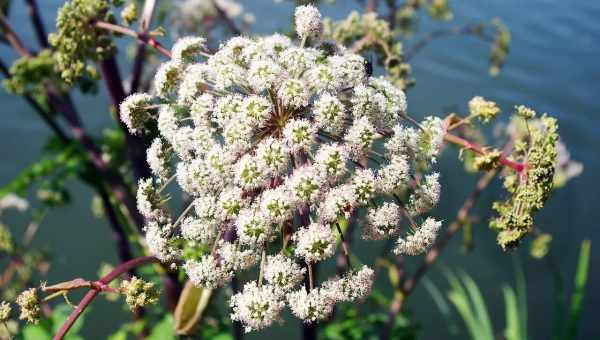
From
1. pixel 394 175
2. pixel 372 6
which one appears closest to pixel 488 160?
pixel 394 175

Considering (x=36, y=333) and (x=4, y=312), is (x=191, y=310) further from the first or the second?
(x=36, y=333)

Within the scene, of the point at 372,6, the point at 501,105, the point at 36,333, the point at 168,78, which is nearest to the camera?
the point at 168,78

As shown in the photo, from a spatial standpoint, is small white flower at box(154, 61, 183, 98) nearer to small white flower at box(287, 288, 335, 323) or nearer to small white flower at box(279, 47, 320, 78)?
small white flower at box(279, 47, 320, 78)

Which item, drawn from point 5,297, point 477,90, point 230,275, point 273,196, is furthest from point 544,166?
point 477,90

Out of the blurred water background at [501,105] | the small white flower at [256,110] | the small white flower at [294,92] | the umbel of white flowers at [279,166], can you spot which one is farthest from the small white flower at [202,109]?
the blurred water background at [501,105]

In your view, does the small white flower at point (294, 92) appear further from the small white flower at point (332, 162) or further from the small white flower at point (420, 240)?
the small white flower at point (420, 240)

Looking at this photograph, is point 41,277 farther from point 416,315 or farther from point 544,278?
point 544,278
